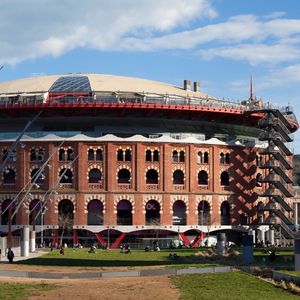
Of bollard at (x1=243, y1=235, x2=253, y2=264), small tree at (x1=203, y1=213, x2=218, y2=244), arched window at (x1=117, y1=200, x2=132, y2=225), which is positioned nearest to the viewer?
bollard at (x1=243, y1=235, x2=253, y2=264)

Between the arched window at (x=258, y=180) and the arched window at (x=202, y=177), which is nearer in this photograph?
the arched window at (x=202, y=177)

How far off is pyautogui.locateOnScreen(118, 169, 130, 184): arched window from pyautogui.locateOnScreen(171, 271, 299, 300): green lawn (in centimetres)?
4916

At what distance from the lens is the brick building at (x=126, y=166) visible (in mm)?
86812

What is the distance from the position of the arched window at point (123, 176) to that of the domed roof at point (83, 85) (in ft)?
39.3

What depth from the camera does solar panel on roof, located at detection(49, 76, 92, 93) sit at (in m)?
91.1

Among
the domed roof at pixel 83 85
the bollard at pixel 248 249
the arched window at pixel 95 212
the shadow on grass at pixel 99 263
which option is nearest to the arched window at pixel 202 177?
the domed roof at pixel 83 85

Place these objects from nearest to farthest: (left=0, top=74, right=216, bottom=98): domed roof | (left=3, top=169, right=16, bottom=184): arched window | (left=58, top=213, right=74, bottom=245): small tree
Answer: (left=58, top=213, right=74, bottom=245): small tree < (left=3, top=169, right=16, bottom=184): arched window < (left=0, top=74, right=216, bottom=98): domed roof

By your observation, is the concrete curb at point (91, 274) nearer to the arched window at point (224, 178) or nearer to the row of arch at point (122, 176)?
the row of arch at point (122, 176)

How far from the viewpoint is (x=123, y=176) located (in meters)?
89.8

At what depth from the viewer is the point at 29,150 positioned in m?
87.7

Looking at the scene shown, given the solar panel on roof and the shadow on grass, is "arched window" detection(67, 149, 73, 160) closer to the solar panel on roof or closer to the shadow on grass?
the solar panel on roof

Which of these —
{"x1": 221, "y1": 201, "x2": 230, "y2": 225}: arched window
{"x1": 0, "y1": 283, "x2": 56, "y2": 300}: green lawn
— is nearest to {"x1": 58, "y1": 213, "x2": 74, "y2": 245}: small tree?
{"x1": 221, "y1": 201, "x2": 230, "y2": 225}: arched window

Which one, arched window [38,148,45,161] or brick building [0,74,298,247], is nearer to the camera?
brick building [0,74,298,247]

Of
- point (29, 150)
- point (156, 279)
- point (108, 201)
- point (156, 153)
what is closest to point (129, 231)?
point (108, 201)
